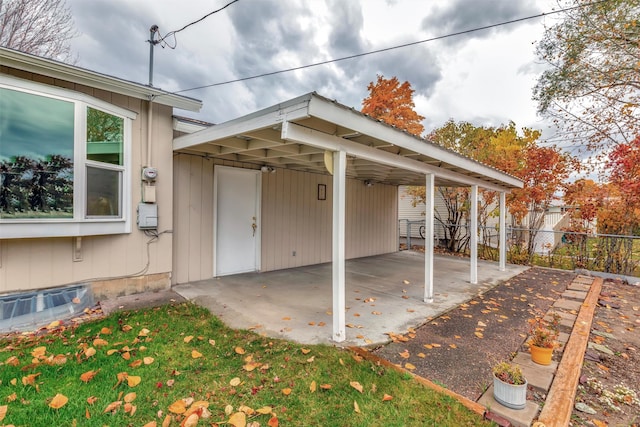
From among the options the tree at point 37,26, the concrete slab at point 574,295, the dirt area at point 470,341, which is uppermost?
the tree at point 37,26

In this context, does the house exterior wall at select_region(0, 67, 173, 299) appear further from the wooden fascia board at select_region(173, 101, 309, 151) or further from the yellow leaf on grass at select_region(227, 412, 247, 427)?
the yellow leaf on grass at select_region(227, 412, 247, 427)

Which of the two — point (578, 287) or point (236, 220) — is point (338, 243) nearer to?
point (236, 220)

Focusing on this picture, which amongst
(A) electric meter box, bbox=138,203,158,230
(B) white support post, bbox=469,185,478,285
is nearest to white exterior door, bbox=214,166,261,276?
(A) electric meter box, bbox=138,203,158,230

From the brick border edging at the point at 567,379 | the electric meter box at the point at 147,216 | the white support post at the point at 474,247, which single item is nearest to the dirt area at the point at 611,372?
the brick border edging at the point at 567,379

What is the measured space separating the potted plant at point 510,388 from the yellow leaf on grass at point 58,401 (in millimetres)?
2934

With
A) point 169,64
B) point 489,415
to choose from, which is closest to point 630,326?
point 489,415

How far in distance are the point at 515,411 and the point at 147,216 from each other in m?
4.57

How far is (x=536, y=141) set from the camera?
8016mm

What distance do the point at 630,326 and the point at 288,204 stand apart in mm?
5702

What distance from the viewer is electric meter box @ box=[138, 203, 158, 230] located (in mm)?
4062

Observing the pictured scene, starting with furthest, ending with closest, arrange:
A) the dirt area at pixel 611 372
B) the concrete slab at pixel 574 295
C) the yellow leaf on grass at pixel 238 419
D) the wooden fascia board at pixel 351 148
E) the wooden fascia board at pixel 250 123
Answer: the concrete slab at pixel 574 295 < the wooden fascia board at pixel 351 148 < the wooden fascia board at pixel 250 123 < the dirt area at pixel 611 372 < the yellow leaf on grass at pixel 238 419

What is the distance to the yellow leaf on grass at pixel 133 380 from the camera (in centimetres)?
211

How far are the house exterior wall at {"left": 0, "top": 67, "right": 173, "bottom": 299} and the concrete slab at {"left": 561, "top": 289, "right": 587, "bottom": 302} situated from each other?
660 centimetres

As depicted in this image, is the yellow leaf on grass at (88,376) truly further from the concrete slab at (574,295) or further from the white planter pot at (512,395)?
the concrete slab at (574,295)
